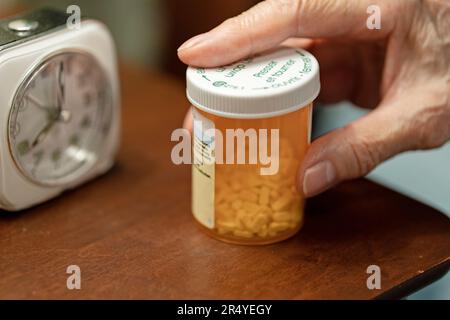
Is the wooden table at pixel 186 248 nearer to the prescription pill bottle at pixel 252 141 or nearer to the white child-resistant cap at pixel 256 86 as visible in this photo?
the prescription pill bottle at pixel 252 141

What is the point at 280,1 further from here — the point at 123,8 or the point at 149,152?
the point at 123,8

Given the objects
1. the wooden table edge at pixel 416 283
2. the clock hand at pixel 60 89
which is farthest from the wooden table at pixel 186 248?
the clock hand at pixel 60 89

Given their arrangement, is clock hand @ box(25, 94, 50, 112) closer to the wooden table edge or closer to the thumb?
the thumb

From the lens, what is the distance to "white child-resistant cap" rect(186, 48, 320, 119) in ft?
2.27

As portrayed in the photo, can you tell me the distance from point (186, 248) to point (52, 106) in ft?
0.76

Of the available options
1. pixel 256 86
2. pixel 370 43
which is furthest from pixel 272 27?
pixel 370 43

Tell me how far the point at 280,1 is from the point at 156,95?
40cm

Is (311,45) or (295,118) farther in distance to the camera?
(311,45)

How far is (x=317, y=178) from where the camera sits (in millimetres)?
776

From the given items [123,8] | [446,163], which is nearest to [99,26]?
[446,163]

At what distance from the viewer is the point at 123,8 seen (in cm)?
193

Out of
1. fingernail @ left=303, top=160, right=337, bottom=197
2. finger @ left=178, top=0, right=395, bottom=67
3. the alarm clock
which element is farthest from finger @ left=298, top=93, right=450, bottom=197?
the alarm clock

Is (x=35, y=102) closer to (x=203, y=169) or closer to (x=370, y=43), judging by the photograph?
(x=203, y=169)
